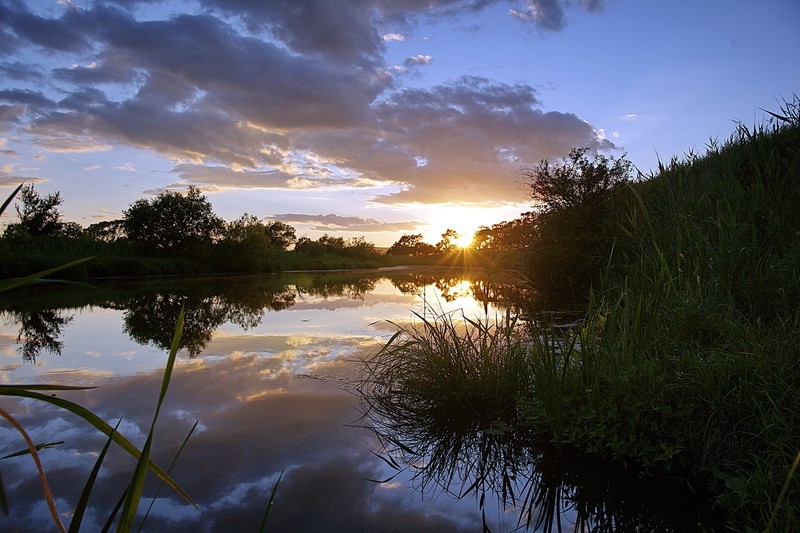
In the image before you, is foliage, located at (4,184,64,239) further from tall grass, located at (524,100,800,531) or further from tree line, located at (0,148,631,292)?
tall grass, located at (524,100,800,531)

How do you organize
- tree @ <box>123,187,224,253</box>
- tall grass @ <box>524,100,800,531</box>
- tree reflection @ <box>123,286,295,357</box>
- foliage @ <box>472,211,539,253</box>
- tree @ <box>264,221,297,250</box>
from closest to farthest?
tall grass @ <box>524,100,800,531</box>
tree reflection @ <box>123,286,295,357</box>
foliage @ <box>472,211,539,253</box>
tree @ <box>123,187,224,253</box>
tree @ <box>264,221,297,250</box>

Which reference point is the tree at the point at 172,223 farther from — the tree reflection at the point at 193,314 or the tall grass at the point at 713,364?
the tall grass at the point at 713,364

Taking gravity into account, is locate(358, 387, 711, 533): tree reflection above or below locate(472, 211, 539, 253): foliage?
below

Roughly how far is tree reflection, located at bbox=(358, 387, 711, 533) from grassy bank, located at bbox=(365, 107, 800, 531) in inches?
4.8

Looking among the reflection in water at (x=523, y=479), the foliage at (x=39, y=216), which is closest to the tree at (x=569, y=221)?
the reflection in water at (x=523, y=479)

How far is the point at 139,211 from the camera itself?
83.7 ft

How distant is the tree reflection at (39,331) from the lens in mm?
6284

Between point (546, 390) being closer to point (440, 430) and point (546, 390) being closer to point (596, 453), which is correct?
point (596, 453)

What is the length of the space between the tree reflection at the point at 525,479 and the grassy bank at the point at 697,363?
0.12 m

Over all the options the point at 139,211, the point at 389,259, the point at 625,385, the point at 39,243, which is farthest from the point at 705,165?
the point at 389,259

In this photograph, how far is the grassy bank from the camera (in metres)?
2.50

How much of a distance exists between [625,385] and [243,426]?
8.72 ft

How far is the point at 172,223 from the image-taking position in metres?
26.1

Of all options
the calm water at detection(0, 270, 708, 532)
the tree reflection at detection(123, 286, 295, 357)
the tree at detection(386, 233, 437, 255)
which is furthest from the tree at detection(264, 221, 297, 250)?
the calm water at detection(0, 270, 708, 532)
